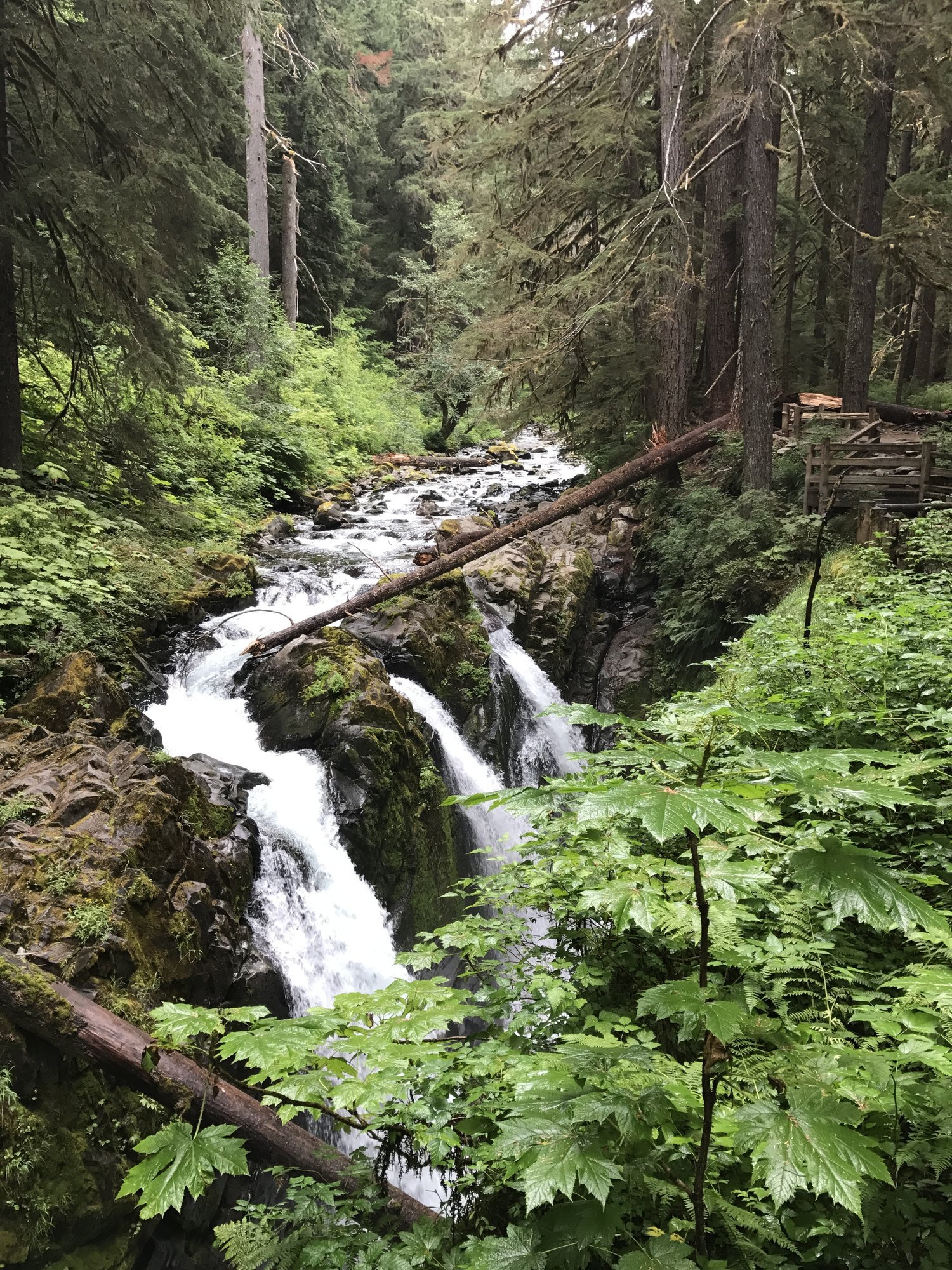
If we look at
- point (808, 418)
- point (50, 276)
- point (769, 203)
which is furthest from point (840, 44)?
point (50, 276)

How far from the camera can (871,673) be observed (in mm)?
4250

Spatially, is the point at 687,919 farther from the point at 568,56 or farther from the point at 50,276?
the point at 568,56

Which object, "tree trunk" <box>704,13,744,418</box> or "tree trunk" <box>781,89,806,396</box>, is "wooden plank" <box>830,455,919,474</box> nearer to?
"tree trunk" <box>704,13,744,418</box>

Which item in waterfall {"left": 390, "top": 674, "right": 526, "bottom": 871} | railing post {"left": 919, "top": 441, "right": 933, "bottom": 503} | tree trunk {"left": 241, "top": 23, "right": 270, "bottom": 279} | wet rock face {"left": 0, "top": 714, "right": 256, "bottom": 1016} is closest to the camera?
wet rock face {"left": 0, "top": 714, "right": 256, "bottom": 1016}

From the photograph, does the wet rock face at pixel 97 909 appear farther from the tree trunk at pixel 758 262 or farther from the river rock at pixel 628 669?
the tree trunk at pixel 758 262

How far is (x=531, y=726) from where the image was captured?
11609 millimetres

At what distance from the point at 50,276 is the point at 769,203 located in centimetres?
968

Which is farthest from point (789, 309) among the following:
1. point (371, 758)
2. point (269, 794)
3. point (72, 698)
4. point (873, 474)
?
point (72, 698)

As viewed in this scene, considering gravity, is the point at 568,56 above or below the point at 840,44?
above

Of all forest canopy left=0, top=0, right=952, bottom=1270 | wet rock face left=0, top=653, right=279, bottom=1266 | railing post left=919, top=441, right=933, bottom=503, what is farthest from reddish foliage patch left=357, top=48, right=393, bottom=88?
wet rock face left=0, top=653, right=279, bottom=1266

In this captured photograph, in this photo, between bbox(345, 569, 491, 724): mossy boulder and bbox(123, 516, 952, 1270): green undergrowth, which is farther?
bbox(345, 569, 491, 724): mossy boulder

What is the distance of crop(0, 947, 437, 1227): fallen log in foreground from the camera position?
3.35 meters

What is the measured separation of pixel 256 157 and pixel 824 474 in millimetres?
18020

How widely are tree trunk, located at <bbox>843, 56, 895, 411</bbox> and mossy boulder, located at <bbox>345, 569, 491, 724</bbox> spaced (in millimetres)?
9397
